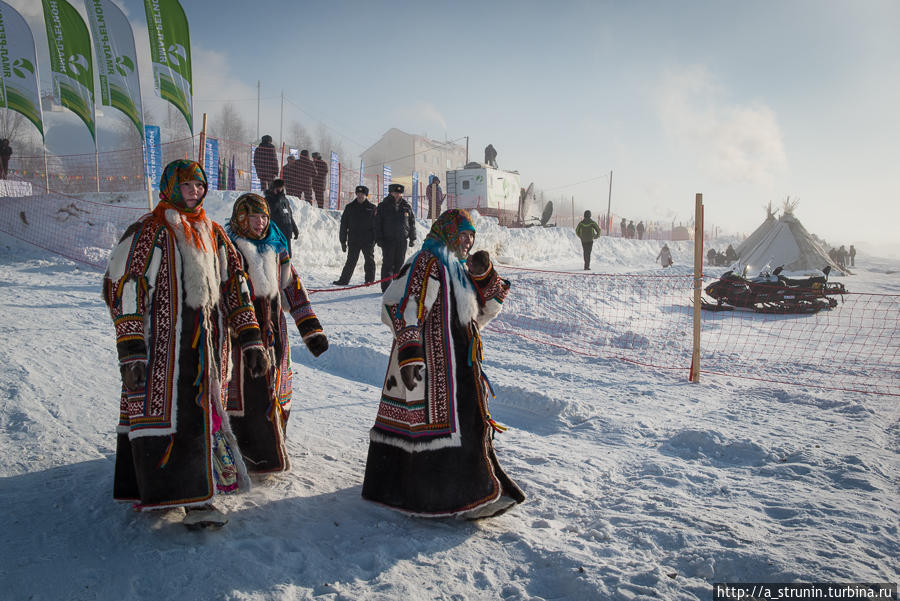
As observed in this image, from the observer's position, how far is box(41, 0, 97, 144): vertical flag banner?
11617 millimetres

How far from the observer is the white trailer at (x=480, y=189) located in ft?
88.2

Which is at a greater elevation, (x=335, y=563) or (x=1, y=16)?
(x=1, y=16)

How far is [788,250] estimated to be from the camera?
67.8 ft

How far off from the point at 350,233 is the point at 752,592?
326 inches

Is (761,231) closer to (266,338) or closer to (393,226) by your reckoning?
(393,226)

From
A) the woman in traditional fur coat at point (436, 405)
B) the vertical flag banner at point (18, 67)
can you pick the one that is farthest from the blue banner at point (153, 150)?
the woman in traditional fur coat at point (436, 405)

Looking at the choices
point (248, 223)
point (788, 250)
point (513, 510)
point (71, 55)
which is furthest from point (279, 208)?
point (788, 250)

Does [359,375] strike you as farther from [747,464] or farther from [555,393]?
[747,464]

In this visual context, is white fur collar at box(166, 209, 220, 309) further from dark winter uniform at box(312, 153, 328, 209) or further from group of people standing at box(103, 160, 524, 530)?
dark winter uniform at box(312, 153, 328, 209)

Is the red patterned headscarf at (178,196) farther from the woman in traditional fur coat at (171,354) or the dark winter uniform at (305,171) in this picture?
the dark winter uniform at (305,171)

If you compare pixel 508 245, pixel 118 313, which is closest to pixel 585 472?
pixel 118 313

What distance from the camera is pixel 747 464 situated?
386 centimetres

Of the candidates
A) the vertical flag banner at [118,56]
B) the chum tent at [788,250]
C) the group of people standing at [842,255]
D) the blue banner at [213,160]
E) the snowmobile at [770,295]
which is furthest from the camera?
the group of people standing at [842,255]

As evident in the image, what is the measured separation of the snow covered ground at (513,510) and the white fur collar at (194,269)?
1088mm
